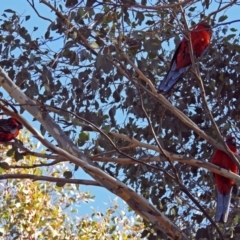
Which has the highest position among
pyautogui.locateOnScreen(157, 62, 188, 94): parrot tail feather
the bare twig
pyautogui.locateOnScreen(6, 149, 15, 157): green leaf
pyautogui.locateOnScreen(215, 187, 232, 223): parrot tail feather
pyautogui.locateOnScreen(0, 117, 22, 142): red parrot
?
pyautogui.locateOnScreen(157, 62, 188, 94): parrot tail feather

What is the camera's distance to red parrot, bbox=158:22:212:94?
4438mm

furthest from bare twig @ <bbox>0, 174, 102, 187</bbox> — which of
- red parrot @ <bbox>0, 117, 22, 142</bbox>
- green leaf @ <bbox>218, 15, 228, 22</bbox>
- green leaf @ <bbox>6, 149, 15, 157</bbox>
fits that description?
green leaf @ <bbox>218, 15, 228, 22</bbox>

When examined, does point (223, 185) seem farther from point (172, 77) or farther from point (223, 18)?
point (223, 18)

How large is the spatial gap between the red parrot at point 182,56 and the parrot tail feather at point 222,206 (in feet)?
2.70

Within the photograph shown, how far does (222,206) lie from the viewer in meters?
4.50

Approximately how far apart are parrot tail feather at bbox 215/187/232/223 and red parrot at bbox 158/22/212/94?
0.82 metres

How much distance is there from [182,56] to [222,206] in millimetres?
1012

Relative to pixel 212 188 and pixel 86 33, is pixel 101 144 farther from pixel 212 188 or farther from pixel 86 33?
pixel 212 188

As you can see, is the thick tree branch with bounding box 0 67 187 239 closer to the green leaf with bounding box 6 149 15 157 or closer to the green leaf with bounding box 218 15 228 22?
the green leaf with bounding box 6 149 15 157

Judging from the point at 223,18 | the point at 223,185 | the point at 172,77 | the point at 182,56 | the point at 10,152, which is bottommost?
the point at 10,152

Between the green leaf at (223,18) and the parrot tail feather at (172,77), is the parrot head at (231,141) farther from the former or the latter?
the green leaf at (223,18)

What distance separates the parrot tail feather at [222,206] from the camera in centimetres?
430

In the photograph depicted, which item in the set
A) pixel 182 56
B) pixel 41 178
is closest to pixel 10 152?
pixel 41 178

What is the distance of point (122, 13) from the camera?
4.26 m
